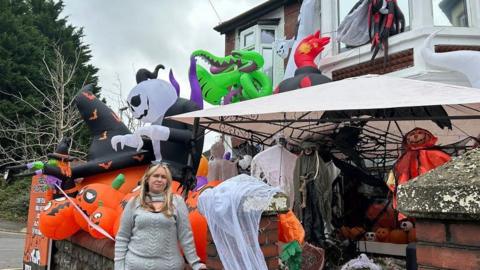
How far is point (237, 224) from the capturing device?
2.69 metres

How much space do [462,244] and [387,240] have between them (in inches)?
196

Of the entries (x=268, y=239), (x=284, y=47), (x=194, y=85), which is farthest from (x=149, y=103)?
(x=284, y=47)

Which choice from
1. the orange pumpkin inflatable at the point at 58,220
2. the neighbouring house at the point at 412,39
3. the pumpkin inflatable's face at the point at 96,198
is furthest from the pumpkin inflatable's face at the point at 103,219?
the neighbouring house at the point at 412,39

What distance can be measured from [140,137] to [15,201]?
1705cm

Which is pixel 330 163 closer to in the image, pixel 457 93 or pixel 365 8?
pixel 457 93

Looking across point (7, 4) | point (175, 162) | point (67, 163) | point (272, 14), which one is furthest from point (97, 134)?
point (7, 4)

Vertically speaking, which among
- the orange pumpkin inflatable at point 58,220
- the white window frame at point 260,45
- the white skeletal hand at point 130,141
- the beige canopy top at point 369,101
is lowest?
the orange pumpkin inflatable at point 58,220

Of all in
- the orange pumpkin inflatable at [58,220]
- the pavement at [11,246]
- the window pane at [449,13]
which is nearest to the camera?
the orange pumpkin inflatable at [58,220]

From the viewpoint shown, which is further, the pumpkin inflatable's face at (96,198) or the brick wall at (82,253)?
the pumpkin inflatable's face at (96,198)

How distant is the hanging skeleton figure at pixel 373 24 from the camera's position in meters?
7.48

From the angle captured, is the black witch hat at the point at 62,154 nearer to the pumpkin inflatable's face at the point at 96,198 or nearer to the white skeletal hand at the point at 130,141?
the white skeletal hand at the point at 130,141

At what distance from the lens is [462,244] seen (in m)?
1.53

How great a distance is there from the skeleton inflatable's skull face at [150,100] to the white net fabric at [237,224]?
299 cm

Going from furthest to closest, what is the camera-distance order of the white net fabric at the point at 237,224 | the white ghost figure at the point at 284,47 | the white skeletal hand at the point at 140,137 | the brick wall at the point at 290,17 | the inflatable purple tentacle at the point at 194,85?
1. the brick wall at the point at 290,17
2. the white ghost figure at the point at 284,47
3. the inflatable purple tentacle at the point at 194,85
4. the white skeletal hand at the point at 140,137
5. the white net fabric at the point at 237,224
